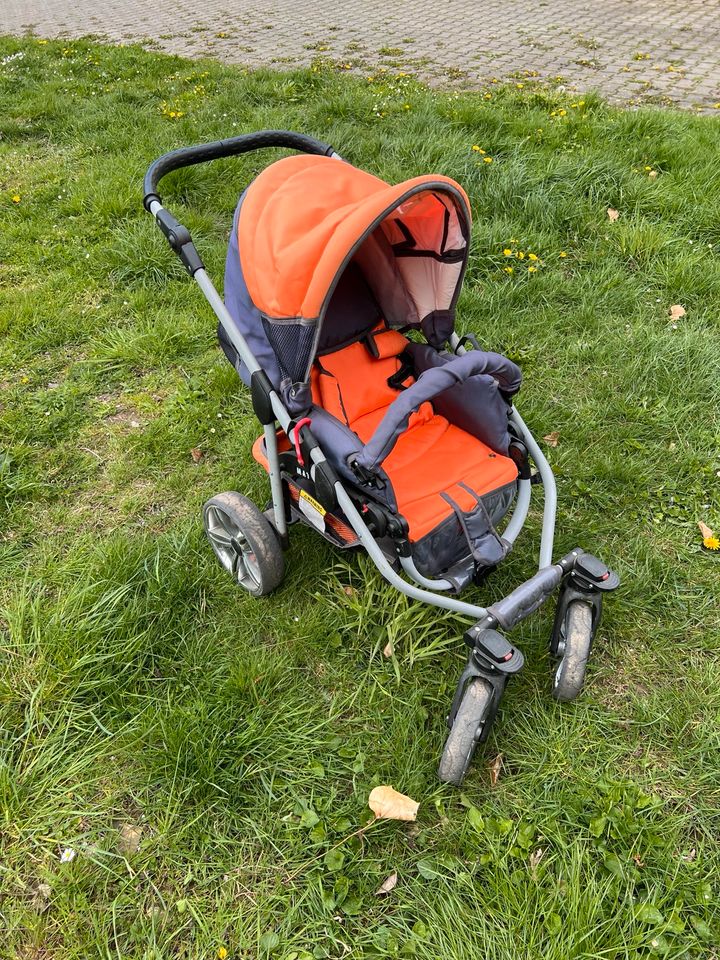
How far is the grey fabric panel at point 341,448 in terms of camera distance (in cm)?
216

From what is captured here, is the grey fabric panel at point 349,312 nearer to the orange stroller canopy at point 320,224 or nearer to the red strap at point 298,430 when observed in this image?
the orange stroller canopy at point 320,224

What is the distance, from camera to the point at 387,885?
1.99 meters

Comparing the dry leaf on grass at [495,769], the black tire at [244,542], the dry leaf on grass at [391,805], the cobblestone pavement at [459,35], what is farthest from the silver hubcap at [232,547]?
the cobblestone pavement at [459,35]

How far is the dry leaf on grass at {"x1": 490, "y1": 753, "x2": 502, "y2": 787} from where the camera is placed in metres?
2.20

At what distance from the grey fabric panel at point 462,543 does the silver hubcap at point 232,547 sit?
0.72 m

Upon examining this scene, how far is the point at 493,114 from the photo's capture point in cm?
517

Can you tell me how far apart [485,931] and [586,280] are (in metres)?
3.59

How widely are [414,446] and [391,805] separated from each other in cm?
130

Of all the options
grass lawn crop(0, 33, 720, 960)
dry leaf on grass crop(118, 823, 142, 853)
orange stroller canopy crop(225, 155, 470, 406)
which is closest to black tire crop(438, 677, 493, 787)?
grass lawn crop(0, 33, 720, 960)

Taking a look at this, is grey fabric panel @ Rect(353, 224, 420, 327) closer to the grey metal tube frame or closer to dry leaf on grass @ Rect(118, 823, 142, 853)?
the grey metal tube frame

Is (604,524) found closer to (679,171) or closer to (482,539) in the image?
(482,539)

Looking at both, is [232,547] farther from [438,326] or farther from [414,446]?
[438,326]

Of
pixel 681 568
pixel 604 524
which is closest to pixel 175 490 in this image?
pixel 604 524

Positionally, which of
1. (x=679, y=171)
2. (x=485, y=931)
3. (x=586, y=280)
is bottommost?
(x=485, y=931)
